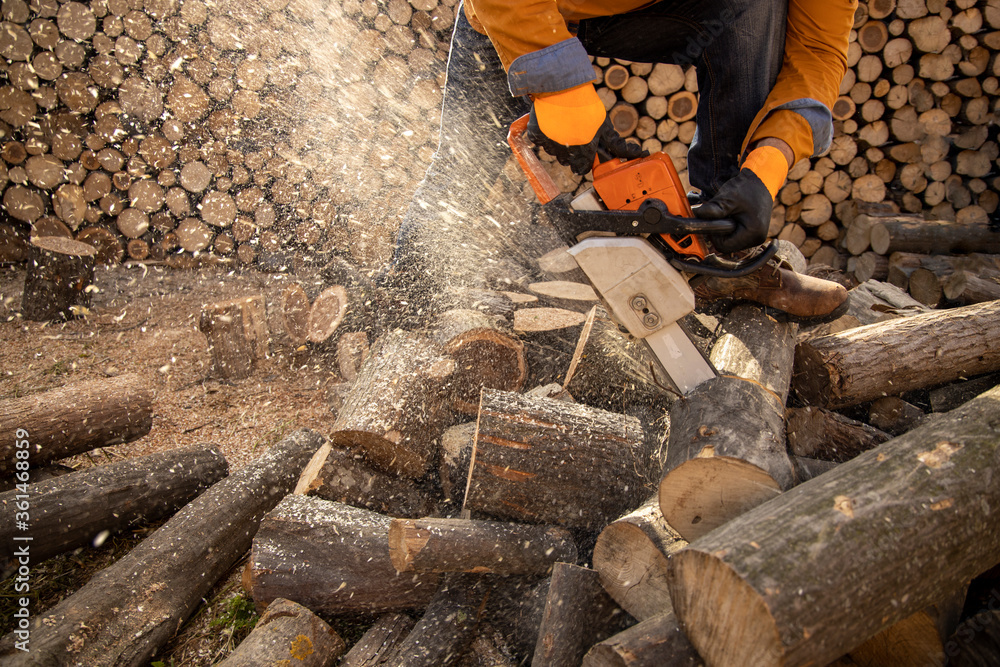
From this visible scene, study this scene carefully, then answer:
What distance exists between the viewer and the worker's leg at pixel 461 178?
2.53m

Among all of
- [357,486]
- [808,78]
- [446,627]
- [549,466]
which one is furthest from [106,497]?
→ [808,78]

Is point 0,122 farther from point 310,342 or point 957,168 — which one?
point 957,168

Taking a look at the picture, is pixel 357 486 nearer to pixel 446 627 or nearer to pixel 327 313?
pixel 446 627

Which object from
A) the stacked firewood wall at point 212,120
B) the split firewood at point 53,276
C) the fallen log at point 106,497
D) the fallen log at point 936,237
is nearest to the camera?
the fallen log at point 106,497

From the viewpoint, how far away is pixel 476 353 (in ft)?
7.08

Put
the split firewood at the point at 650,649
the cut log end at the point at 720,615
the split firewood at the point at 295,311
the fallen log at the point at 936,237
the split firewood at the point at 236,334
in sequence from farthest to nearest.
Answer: the fallen log at the point at 936,237 → the split firewood at the point at 295,311 → the split firewood at the point at 236,334 → the split firewood at the point at 650,649 → the cut log end at the point at 720,615

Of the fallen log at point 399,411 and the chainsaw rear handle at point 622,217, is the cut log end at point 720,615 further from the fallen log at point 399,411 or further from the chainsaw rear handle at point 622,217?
the chainsaw rear handle at point 622,217

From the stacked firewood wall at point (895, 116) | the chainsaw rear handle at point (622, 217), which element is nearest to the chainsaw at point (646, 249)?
the chainsaw rear handle at point (622, 217)

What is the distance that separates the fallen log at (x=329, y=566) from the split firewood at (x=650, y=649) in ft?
2.03

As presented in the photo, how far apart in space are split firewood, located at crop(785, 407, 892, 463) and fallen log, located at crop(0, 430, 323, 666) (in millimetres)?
1759

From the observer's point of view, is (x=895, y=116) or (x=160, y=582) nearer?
(x=160, y=582)

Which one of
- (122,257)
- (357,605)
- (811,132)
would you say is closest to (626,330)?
(811,132)

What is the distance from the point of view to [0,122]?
3.98 metres

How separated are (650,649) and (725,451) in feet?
1.63
